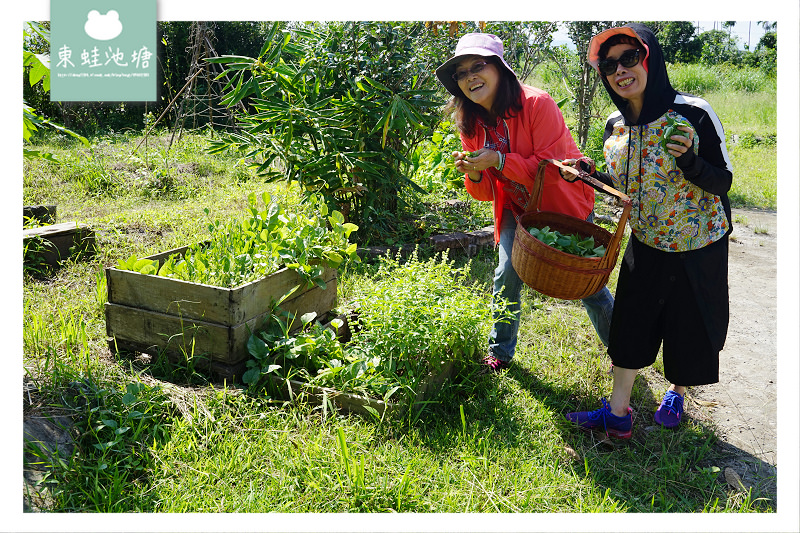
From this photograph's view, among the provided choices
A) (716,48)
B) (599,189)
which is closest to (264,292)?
(599,189)

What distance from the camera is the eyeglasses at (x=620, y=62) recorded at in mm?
2340

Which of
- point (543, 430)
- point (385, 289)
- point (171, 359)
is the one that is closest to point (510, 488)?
point (543, 430)

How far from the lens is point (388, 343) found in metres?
2.78

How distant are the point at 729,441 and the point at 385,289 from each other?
1704 mm

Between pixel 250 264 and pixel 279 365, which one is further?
pixel 250 264

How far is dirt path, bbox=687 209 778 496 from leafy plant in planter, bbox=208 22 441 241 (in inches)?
95.0

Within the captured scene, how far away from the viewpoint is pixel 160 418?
2488mm

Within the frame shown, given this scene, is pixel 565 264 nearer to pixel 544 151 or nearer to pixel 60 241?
pixel 544 151

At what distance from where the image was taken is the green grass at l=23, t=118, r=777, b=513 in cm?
213

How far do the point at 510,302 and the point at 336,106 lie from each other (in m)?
2.08

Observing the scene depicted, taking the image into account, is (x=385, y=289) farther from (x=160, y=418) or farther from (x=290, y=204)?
(x=290, y=204)

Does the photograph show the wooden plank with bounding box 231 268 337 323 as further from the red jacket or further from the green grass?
the red jacket

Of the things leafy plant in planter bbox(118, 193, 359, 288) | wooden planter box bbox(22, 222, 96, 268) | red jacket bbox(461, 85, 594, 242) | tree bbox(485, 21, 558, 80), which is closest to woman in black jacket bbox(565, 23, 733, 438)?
red jacket bbox(461, 85, 594, 242)
